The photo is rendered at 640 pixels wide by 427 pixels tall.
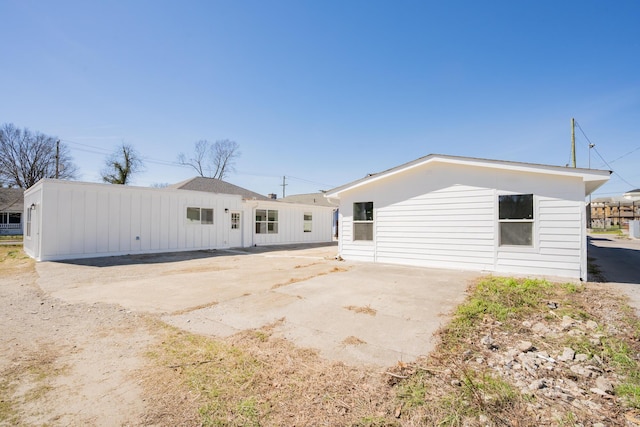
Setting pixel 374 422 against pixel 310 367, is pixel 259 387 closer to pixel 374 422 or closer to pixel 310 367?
pixel 310 367

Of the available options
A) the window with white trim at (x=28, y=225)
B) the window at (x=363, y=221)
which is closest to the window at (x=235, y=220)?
the window at (x=363, y=221)

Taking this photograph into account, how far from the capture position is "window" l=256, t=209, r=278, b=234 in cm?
1702

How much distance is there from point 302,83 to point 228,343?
12671mm

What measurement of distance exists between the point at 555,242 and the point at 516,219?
1005 millimetres

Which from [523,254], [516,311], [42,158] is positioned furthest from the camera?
[42,158]

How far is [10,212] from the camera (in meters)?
28.6

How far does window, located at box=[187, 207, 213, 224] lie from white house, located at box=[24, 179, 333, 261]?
0.05 m

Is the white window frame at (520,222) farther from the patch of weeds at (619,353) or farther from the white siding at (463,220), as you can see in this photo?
the patch of weeds at (619,353)

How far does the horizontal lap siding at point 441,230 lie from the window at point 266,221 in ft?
29.4

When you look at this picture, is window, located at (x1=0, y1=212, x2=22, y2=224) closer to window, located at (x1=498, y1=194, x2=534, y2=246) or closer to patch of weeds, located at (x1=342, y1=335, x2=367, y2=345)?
patch of weeds, located at (x1=342, y1=335, x2=367, y2=345)

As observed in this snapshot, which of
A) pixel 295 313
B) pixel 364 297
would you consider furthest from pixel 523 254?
pixel 295 313

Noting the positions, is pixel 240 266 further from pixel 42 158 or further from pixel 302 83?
pixel 42 158

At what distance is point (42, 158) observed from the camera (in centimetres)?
3525

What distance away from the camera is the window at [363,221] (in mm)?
10273
